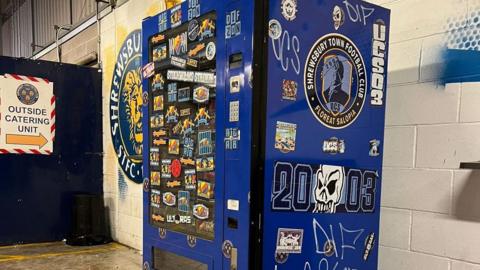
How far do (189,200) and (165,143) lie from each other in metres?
0.31

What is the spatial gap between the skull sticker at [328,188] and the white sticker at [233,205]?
31 centimetres

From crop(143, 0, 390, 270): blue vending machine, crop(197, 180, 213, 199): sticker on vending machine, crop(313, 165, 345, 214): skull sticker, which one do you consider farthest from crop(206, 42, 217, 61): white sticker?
crop(313, 165, 345, 214): skull sticker

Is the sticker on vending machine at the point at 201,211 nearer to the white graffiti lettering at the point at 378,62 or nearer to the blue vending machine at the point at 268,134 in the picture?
the blue vending machine at the point at 268,134

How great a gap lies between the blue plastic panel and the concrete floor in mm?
2406

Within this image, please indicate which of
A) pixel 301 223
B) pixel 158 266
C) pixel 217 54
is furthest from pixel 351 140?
pixel 158 266

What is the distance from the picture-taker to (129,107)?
4133 millimetres

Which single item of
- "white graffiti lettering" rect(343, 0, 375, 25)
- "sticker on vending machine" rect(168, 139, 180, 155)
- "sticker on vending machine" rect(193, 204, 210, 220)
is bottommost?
"sticker on vending machine" rect(193, 204, 210, 220)

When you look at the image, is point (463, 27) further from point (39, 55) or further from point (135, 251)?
point (39, 55)

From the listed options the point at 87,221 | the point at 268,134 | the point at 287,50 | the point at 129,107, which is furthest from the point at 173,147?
the point at 87,221

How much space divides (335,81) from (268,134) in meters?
0.40

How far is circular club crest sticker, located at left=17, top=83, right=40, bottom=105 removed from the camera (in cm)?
416

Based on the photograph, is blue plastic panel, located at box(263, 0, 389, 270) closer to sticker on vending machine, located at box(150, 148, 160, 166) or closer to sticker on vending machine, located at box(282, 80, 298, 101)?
sticker on vending machine, located at box(282, 80, 298, 101)

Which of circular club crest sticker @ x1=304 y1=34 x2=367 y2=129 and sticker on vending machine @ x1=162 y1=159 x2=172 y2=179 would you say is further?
sticker on vending machine @ x1=162 y1=159 x2=172 y2=179

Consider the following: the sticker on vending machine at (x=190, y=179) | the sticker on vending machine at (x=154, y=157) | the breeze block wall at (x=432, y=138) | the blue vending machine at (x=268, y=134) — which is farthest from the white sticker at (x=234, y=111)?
the breeze block wall at (x=432, y=138)
